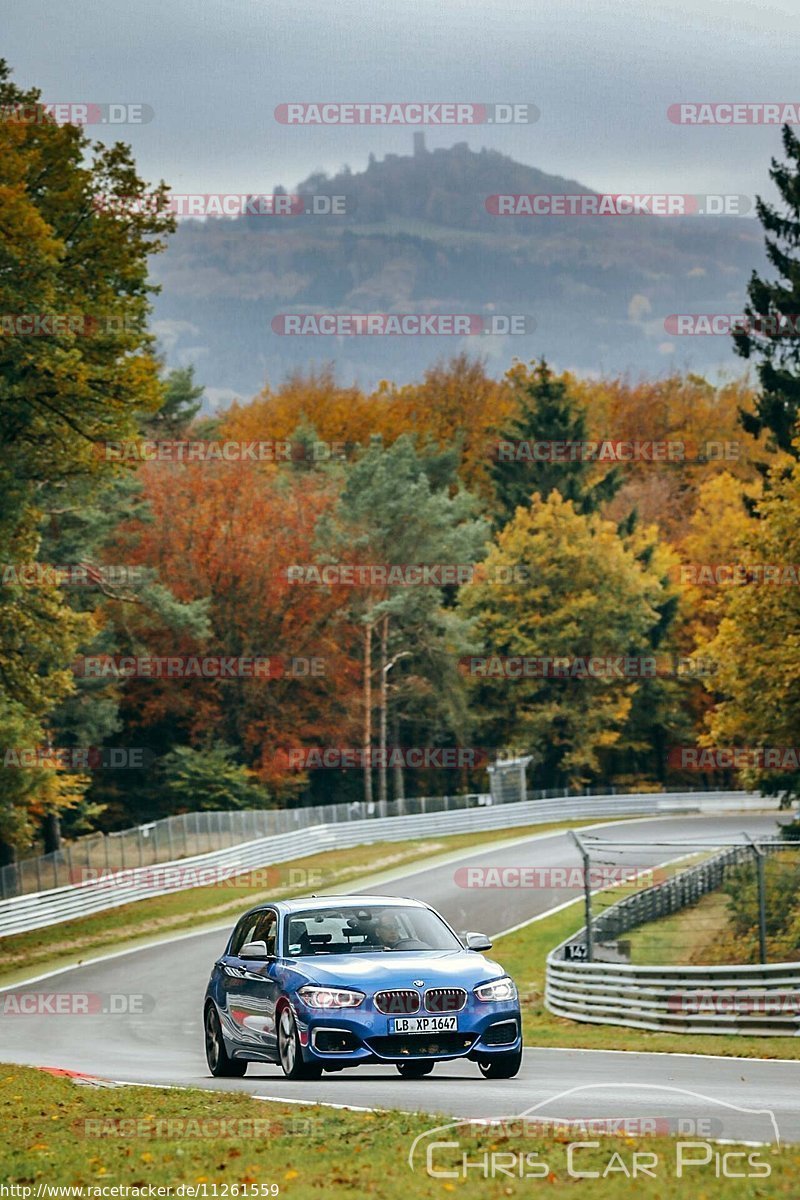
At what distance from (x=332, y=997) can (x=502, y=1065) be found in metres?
1.67

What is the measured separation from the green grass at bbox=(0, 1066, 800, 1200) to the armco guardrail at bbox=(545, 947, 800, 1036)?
10.5 metres

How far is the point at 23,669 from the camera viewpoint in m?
39.4

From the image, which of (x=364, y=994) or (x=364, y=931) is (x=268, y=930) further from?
(x=364, y=994)

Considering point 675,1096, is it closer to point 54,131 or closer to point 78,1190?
point 78,1190

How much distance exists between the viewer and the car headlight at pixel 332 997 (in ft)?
43.3

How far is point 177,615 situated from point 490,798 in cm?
1833

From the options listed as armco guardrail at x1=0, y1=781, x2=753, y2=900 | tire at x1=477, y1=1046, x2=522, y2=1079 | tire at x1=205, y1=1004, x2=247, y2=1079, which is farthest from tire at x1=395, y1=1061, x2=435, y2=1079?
armco guardrail at x1=0, y1=781, x2=753, y2=900

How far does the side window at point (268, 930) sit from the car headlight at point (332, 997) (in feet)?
3.98

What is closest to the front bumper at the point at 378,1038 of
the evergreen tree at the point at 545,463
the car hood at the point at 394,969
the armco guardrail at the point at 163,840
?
the car hood at the point at 394,969

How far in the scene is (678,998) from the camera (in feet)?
76.8

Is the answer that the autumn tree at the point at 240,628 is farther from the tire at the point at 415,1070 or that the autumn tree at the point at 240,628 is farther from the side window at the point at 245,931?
the tire at the point at 415,1070

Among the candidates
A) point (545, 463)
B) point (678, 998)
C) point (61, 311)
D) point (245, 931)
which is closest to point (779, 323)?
point (61, 311)

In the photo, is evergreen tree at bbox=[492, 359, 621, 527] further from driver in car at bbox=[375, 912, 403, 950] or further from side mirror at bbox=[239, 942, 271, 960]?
side mirror at bbox=[239, 942, 271, 960]

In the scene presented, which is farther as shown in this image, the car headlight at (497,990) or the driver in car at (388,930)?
the driver in car at (388,930)
